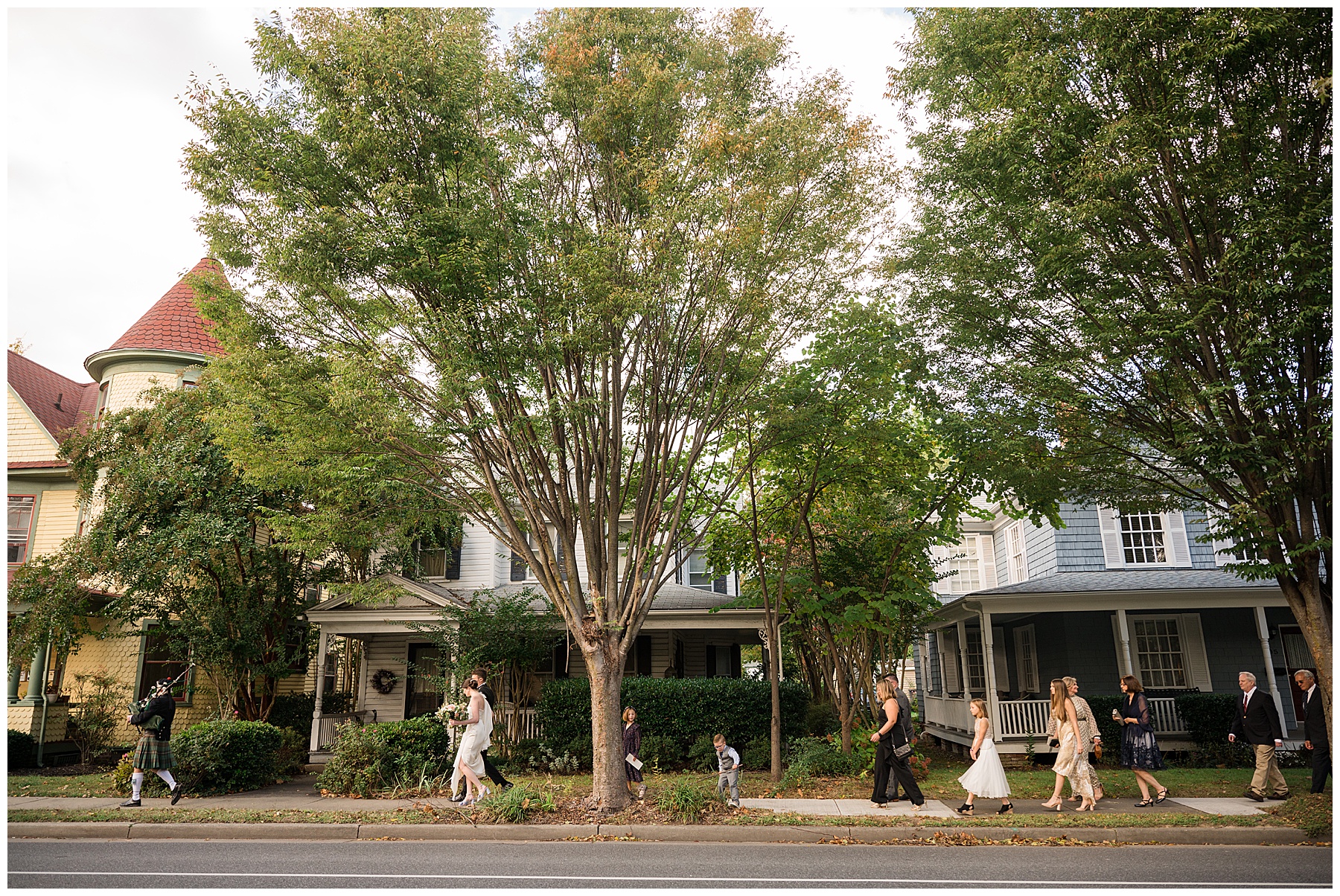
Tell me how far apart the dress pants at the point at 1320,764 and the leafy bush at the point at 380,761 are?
1252 cm

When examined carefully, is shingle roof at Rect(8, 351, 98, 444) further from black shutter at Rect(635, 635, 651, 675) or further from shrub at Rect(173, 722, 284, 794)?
black shutter at Rect(635, 635, 651, 675)

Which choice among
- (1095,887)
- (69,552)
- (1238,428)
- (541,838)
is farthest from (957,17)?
(69,552)

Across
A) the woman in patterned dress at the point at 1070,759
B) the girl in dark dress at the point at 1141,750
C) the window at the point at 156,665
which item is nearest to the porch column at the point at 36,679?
the window at the point at 156,665

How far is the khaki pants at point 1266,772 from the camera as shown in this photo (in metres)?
11.3

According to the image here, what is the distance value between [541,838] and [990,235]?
1010cm

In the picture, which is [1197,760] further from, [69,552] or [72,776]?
[69,552]

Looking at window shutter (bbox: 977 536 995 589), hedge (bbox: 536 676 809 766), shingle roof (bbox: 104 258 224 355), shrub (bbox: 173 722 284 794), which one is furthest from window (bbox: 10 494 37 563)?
window shutter (bbox: 977 536 995 589)

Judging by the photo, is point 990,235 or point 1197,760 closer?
point 990,235

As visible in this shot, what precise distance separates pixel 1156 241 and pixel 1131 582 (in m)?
10.3

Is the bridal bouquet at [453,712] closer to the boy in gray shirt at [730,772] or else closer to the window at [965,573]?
the boy in gray shirt at [730,772]

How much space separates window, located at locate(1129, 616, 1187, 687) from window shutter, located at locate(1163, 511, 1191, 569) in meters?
1.46

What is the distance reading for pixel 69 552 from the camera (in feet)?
54.2

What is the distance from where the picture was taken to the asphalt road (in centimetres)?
770

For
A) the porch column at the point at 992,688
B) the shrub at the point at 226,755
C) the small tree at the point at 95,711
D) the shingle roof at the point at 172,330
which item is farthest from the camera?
the shingle roof at the point at 172,330
